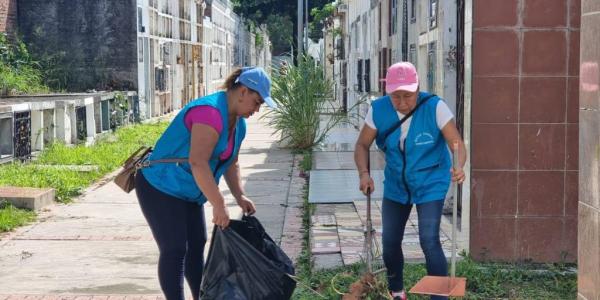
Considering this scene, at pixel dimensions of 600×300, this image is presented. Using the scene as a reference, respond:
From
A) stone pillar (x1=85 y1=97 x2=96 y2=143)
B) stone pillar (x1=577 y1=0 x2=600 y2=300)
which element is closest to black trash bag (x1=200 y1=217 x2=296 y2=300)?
stone pillar (x1=577 y1=0 x2=600 y2=300)

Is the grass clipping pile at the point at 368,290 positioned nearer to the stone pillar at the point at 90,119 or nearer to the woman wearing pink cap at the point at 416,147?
the woman wearing pink cap at the point at 416,147

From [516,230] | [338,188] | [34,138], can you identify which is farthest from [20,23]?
[516,230]

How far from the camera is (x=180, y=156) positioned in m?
5.17

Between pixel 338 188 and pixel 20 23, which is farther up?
pixel 20 23

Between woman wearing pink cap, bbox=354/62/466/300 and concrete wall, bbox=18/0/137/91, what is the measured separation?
20.3 m

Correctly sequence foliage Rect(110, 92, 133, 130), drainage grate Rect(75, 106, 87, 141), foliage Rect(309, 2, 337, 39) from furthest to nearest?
foliage Rect(309, 2, 337, 39), foliage Rect(110, 92, 133, 130), drainage grate Rect(75, 106, 87, 141)

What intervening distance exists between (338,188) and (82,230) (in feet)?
12.1

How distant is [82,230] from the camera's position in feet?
30.9

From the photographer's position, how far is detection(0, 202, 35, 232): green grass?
30.6ft

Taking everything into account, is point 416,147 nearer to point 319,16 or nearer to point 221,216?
point 221,216

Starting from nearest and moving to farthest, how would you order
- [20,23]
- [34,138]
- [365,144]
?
[365,144] < [34,138] < [20,23]

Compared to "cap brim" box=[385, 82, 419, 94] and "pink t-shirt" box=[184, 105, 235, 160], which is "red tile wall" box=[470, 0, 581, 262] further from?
"pink t-shirt" box=[184, 105, 235, 160]

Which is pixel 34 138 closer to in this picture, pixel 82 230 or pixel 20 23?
pixel 82 230

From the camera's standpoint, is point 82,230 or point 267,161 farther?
point 267,161
